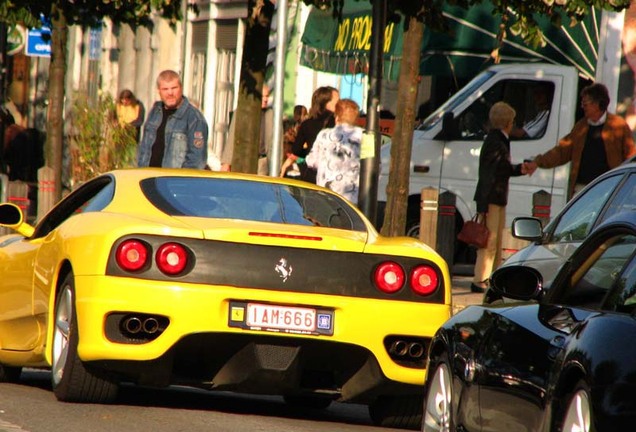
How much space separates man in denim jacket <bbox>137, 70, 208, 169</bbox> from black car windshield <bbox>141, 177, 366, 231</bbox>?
6029 mm

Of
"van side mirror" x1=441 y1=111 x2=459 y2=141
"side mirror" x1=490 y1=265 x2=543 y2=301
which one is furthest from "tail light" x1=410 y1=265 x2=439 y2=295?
"van side mirror" x1=441 y1=111 x2=459 y2=141

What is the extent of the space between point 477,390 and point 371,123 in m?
9.23

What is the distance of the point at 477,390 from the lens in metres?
6.89

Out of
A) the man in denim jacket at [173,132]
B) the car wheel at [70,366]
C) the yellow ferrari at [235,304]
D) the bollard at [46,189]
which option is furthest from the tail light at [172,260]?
the bollard at [46,189]

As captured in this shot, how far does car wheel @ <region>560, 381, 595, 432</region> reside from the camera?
5.57m

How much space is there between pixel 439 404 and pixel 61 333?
2.55 metres

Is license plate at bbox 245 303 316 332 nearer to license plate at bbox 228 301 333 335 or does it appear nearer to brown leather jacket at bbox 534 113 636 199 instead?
license plate at bbox 228 301 333 335

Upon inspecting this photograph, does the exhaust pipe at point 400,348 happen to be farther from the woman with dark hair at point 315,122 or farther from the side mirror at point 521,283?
the woman with dark hair at point 315,122

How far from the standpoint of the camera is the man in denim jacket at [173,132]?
52.5 feet

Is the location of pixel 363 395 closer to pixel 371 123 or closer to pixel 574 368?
pixel 574 368

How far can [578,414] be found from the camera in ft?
18.6

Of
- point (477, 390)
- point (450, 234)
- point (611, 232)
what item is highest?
point (611, 232)

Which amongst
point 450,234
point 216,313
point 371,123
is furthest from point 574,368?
point 450,234

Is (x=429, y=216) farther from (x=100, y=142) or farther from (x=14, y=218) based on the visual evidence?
(x=100, y=142)
